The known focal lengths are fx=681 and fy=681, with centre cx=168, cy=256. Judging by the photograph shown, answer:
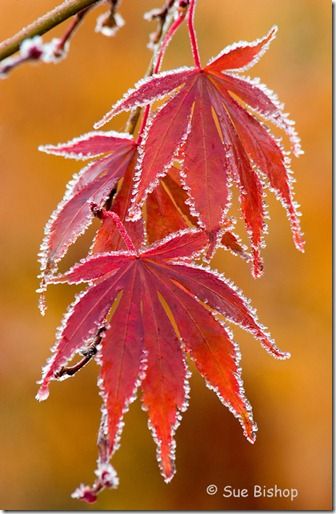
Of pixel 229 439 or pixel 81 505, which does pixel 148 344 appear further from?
pixel 229 439

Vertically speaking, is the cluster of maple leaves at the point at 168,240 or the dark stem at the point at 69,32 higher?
the dark stem at the point at 69,32

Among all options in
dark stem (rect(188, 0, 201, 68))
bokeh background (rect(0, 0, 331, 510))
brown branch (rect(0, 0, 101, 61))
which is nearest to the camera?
brown branch (rect(0, 0, 101, 61))

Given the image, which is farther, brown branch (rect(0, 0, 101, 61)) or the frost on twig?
the frost on twig

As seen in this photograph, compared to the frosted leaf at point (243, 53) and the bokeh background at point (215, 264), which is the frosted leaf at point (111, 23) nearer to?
the frosted leaf at point (243, 53)

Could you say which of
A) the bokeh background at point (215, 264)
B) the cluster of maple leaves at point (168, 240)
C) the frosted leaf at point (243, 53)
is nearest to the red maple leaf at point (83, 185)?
the cluster of maple leaves at point (168, 240)

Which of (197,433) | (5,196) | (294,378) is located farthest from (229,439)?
(5,196)

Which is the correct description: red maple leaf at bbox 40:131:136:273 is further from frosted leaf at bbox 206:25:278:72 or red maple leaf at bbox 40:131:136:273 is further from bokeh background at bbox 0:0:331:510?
bokeh background at bbox 0:0:331:510

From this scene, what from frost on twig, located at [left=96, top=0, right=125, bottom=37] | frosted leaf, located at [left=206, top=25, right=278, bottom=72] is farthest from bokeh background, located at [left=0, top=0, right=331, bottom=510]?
frosted leaf, located at [left=206, top=25, right=278, bottom=72]
